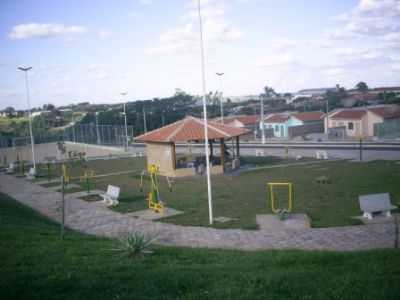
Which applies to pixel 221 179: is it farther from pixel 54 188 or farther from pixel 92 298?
pixel 92 298

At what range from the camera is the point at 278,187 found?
19.4 metres

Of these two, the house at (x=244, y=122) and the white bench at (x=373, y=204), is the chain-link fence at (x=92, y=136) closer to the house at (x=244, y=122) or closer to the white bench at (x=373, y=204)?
the house at (x=244, y=122)

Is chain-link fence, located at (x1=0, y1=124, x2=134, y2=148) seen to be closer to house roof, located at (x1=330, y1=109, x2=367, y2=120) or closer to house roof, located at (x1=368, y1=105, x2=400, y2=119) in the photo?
house roof, located at (x1=330, y1=109, x2=367, y2=120)

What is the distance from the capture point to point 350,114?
167 ft

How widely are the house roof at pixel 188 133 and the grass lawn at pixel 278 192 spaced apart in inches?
108

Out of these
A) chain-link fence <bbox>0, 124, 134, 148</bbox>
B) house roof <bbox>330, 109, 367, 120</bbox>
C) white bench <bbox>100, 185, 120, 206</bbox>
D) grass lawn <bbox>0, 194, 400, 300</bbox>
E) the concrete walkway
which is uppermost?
house roof <bbox>330, 109, 367, 120</bbox>

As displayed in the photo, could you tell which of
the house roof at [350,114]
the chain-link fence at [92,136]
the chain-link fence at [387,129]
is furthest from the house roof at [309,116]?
the chain-link fence at [92,136]

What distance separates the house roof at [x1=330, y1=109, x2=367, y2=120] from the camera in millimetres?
49312

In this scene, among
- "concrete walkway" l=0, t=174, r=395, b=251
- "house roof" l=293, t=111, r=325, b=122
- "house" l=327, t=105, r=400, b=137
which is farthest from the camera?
"house roof" l=293, t=111, r=325, b=122

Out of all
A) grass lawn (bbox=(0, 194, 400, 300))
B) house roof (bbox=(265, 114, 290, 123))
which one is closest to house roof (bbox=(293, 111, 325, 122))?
house roof (bbox=(265, 114, 290, 123))

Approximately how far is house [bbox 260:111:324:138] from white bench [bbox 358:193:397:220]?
45608 mm

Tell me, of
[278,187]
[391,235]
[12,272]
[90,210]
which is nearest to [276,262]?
[12,272]

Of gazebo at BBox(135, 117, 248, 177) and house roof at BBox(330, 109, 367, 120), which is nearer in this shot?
gazebo at BBox(135, 117, 248, 177)

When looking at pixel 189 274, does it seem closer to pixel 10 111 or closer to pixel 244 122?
pixel 244 122
